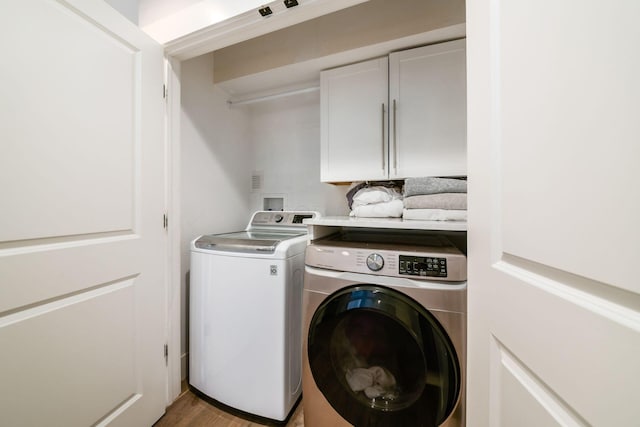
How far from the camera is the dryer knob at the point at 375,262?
0.95m

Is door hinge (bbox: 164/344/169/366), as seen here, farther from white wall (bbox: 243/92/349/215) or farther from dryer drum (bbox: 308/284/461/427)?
white wall (bbox: 243/92/349/215)

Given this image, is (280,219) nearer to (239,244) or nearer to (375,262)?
(239,244)

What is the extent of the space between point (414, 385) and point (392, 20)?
1.81m

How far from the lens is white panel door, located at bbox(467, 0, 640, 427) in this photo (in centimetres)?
25

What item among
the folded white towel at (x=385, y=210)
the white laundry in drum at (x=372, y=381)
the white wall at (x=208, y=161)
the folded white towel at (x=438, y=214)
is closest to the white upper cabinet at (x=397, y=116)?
the folded white towel at (x=385, y=210)

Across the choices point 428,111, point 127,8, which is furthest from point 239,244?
point 127,8

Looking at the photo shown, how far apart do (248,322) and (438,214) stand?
1.11m

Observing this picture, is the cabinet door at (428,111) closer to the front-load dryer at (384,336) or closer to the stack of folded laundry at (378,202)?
the stack of folded laundry at (378,202)

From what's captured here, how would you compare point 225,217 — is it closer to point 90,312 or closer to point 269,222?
point 269,222

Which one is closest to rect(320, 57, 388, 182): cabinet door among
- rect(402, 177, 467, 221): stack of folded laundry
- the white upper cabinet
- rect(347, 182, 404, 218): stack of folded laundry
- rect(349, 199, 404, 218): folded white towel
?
the white upper cabinet

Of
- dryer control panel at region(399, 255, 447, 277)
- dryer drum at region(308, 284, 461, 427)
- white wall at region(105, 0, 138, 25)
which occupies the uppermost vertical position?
white wall at region(105, 0, 138, 25)

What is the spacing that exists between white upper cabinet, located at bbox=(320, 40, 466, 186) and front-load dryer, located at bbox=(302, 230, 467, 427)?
1.96ft

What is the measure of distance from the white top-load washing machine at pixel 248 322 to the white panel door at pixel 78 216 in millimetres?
227

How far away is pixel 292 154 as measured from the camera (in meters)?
2.08
